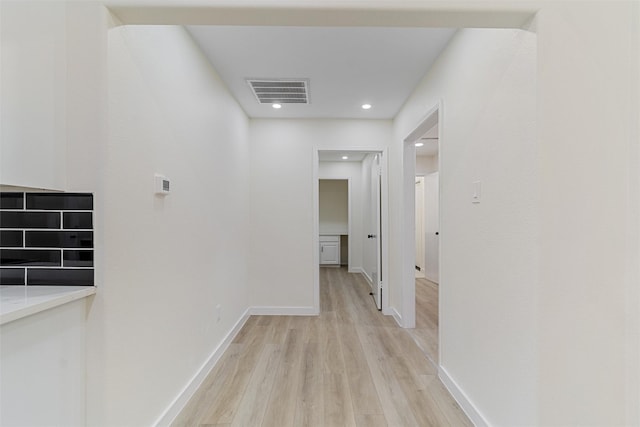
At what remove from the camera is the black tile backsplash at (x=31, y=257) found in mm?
1246

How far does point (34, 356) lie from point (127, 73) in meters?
1.18

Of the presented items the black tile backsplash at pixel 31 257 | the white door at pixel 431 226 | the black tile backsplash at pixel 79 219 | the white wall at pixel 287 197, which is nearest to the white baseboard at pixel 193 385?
the white wall at pixel 287 197

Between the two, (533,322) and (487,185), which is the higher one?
(487,185)

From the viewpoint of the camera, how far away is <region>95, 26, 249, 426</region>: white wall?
1.31 m

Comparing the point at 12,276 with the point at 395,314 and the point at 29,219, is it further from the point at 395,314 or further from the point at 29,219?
the point at 395,314

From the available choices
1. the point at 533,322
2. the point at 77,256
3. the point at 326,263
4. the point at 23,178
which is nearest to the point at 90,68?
the point at 23,178

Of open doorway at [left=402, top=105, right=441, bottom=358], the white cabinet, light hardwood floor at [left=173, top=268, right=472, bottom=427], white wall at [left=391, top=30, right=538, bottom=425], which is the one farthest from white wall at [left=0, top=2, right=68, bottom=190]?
the white cabinet

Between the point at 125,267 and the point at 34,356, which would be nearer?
the point at 34,356

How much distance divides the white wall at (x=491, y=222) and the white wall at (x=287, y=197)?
5.43 ft

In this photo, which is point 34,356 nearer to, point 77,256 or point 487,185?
point 77,256

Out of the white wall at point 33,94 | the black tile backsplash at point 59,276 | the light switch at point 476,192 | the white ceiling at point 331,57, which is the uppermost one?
the white ceiling at point 331,57

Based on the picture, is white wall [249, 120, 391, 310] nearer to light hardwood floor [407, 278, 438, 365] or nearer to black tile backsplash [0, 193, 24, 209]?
light hardwood floor [407, 278, 438, 365]

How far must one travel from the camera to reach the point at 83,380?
1221mm

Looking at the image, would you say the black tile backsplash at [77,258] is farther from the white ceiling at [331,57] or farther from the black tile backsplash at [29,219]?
the white ceiling at [331,57]
